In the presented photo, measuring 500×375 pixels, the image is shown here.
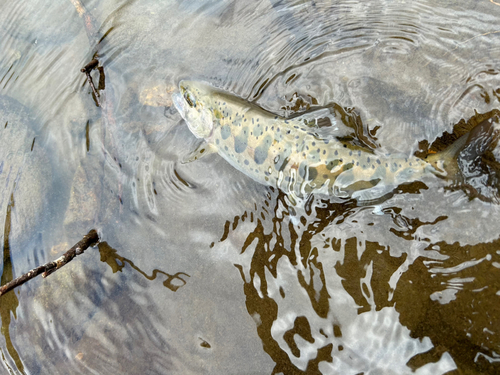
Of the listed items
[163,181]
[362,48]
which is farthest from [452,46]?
[163,181]

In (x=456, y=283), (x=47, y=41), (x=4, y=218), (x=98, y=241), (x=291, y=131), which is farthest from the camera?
(x=47, y=41)

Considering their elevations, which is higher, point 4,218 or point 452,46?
point 452,46

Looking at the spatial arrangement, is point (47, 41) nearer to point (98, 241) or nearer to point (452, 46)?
point (98, 241)

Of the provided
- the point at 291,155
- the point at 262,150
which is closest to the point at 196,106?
the point at 262,150

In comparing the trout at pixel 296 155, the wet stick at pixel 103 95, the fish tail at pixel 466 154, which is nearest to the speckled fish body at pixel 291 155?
the trout at pixel 296 155

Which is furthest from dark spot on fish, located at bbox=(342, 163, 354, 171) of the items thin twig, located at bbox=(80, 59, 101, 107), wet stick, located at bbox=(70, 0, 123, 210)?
thin twig, located at bbox=(80, 59, 101, 107)

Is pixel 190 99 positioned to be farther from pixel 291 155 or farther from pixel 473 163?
pixel 473 163

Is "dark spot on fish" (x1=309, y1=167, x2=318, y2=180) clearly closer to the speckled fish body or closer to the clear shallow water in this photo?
the speckled fish body

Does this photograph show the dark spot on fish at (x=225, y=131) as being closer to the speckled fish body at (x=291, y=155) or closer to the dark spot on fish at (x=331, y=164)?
the speckled fish body at (x=291, y=155)
